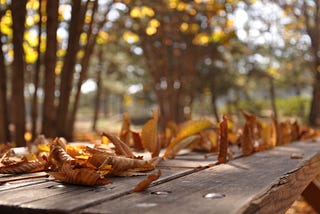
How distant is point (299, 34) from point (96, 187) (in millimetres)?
14137

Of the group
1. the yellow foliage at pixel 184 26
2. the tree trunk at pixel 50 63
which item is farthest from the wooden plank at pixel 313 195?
the yellow foliage at pixel 184 26

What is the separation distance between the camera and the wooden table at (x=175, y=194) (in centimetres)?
75

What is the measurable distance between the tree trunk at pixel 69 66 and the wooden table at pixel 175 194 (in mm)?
1916

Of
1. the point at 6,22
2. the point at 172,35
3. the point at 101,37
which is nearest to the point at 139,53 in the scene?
the point at 172,35

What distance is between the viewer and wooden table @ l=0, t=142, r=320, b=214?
75cm

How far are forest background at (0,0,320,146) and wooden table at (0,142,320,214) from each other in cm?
185

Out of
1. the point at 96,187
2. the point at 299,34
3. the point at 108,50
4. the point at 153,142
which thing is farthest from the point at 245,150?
the point at 299,34

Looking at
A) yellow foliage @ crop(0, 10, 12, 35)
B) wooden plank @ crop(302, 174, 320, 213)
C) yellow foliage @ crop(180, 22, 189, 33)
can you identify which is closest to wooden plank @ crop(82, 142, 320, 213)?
wooden plank @ crop(302, 174, 320, 213)

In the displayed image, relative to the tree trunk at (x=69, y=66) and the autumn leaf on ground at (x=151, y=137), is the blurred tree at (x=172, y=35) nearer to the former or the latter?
the tree trunk at (x=69, y=66)

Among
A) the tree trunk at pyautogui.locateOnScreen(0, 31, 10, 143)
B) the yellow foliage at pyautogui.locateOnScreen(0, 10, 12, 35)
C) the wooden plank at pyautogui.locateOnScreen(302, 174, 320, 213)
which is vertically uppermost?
the yellow foliage at pyautogui.locateOnScreen(0, 10, 12, 35)

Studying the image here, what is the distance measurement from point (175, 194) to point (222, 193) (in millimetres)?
95

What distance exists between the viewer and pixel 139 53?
13.3 m

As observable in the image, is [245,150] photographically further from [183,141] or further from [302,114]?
[302,114]

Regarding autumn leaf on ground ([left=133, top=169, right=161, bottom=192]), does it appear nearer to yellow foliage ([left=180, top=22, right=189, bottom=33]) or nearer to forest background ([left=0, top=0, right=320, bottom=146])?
forest background ([left=0, top=0, right=320, bottom=146])
